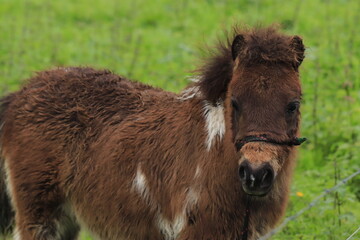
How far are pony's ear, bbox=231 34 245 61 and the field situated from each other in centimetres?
214

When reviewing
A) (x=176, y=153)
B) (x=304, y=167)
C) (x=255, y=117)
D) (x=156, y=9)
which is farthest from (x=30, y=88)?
(x=156, y=9)

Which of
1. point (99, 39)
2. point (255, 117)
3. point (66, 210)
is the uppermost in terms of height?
point (255, 117)

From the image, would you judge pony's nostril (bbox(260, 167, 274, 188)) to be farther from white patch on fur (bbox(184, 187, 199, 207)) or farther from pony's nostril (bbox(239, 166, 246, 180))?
white patch on fur (bbox(184, 187, 199, 207))

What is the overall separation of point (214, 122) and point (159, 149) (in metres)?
0.52

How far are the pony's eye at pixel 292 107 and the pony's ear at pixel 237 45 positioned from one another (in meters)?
0.56

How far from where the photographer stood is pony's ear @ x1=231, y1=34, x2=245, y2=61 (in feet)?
15.4

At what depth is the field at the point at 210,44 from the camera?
728cm

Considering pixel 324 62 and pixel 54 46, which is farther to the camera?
pixel 54 46

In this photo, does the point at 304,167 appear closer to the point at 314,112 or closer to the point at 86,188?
the point at 314,112

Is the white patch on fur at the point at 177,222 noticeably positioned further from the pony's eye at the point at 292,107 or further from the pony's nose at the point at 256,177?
the pony's eye at the point at 292,107

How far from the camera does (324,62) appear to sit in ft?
37.0

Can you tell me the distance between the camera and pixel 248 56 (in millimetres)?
4570

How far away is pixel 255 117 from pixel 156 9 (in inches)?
424

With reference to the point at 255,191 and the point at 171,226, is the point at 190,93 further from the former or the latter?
the point at 255,191
